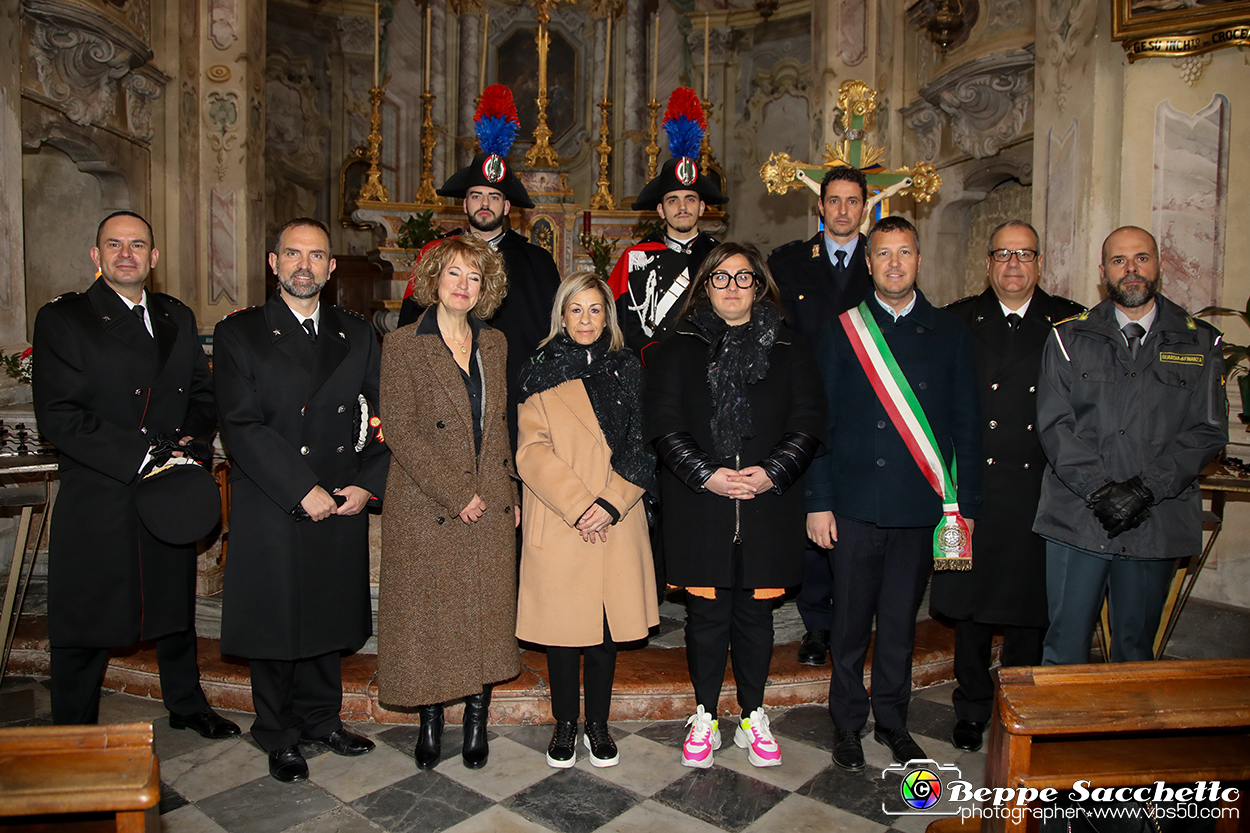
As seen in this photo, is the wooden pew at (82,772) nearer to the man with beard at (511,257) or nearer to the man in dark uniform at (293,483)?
the man in dark uniform at (293,483)

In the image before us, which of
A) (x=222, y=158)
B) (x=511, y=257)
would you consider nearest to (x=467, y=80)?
(x=222, y=158)

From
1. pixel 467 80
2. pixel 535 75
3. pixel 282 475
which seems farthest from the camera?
pixel 535 75

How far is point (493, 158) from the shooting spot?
11.5ft

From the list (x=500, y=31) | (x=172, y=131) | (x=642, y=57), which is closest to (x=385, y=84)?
(x=500, y=31)

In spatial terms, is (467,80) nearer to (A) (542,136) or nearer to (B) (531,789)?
(A) (542,136)

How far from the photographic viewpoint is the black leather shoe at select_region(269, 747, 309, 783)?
2.67 meters

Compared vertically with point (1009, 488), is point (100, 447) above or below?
above

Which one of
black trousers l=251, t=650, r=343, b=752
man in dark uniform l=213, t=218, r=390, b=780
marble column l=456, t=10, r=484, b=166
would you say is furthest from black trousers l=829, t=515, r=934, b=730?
marble column l=456, t=10, r=484, b=166

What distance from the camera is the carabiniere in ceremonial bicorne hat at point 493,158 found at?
3479 millimetres

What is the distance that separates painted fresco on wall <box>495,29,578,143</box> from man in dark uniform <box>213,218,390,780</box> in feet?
32.1

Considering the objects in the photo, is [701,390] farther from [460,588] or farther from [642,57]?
[642,57]

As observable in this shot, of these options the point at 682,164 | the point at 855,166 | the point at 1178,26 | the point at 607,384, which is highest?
the point at 1178,26

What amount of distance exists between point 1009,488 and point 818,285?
1029mm

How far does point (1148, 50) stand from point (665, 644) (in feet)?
12.9
